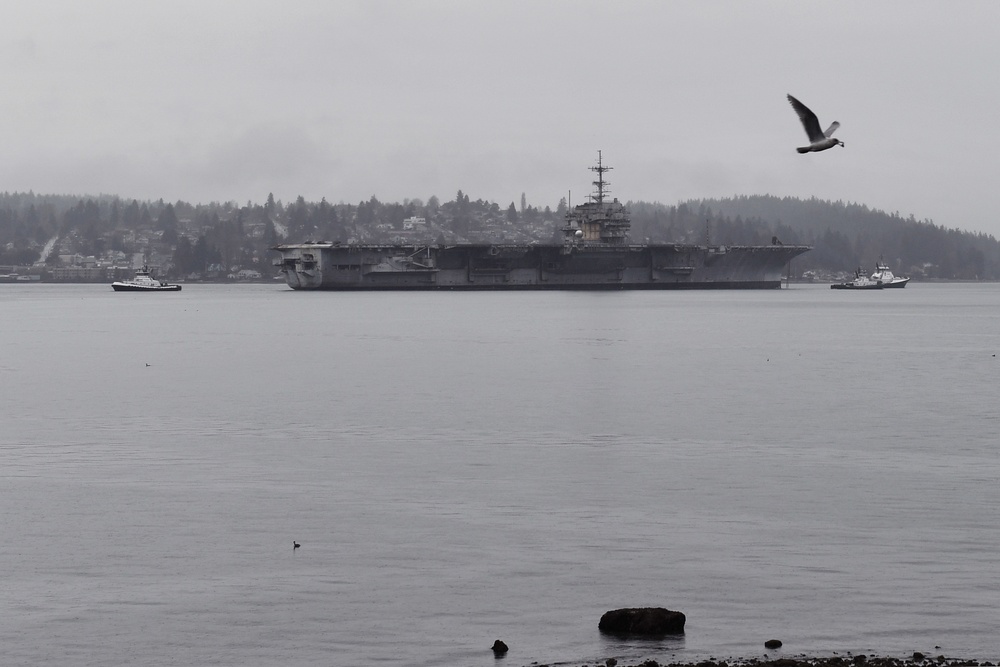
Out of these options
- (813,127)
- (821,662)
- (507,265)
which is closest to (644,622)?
(821,662)

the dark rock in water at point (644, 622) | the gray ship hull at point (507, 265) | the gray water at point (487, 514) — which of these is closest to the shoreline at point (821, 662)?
the gray water at point (487, 514)

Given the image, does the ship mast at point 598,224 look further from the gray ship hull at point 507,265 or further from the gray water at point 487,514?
the gray water at point 487,514

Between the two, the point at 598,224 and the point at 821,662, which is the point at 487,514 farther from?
the point at 598,224

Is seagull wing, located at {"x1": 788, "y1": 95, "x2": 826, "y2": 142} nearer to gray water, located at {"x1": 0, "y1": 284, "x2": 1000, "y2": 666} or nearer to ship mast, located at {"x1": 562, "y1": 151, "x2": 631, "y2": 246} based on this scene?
gray water, located at {"x1": 0, "y1": 284, "x2": 1000, "y2": 666}

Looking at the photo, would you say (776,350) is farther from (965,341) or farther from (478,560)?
(478,560)

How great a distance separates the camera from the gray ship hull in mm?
126812

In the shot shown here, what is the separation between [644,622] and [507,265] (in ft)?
389

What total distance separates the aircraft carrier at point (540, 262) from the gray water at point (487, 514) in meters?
82.6

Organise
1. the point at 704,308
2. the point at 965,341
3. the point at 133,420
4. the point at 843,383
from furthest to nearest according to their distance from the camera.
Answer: the point at 704,308
the point at 965,341
the point at 843,383
the point at 133,420

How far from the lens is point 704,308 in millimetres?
104938

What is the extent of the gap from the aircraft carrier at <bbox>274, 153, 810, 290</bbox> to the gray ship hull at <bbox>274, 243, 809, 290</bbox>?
0.31ft

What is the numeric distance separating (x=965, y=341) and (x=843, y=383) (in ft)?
87.0

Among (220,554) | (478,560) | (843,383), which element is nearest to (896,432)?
(843,383)

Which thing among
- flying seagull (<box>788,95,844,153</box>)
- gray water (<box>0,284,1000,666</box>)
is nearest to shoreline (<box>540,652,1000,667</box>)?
gray water (<box>0,284,1000,666</box>)
